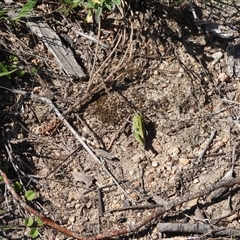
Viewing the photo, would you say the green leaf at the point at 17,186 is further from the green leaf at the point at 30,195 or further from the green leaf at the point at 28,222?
the green leaf at the point at 28,222

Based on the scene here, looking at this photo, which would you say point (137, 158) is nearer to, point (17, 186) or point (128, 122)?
point (128, 122)

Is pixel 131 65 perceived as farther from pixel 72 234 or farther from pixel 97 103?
pixel 72 234

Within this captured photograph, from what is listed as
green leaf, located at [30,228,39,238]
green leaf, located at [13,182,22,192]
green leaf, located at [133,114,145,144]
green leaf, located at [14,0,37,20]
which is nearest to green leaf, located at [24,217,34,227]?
green leaf, located at [30,228,39,238]

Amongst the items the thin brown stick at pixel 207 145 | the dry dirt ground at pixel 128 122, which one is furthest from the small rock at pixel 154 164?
the thin brown stick at pixel 207 145

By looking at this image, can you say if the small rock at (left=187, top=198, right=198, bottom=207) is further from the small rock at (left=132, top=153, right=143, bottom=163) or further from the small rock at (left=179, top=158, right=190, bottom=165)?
the small rock at (left=132, top=153, right=143, bottom=163)

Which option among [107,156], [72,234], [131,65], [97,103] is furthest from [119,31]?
[72,234]
